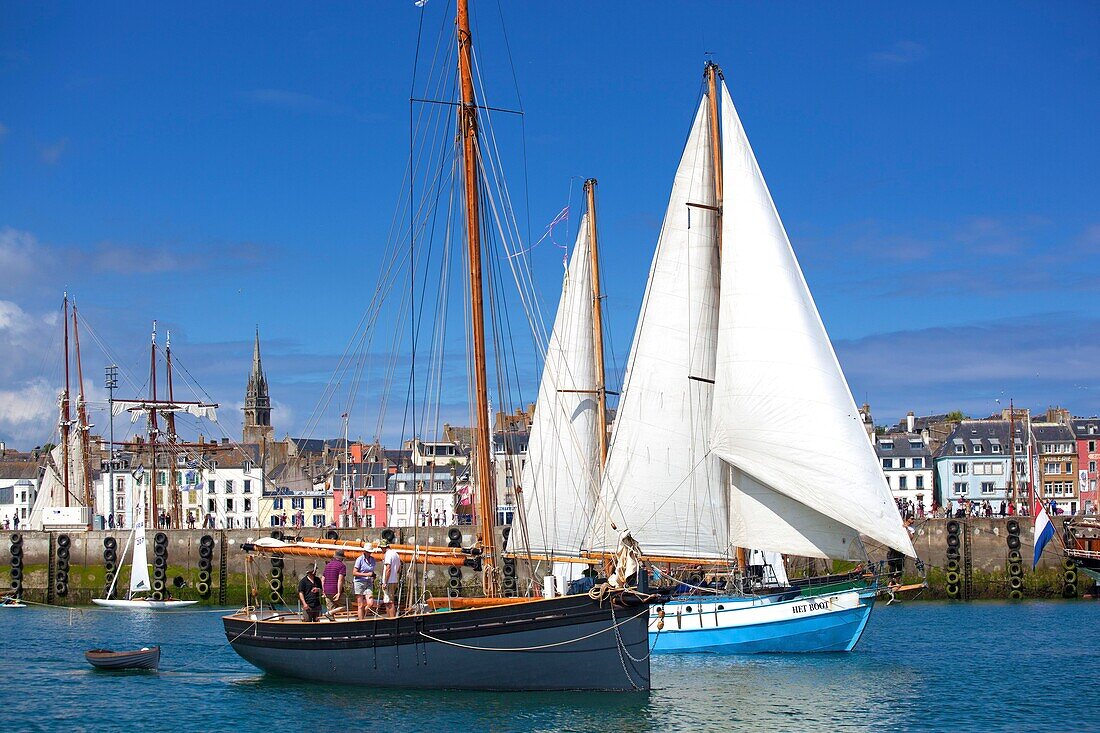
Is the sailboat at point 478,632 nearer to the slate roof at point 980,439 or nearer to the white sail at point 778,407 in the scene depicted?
the white sail at point 778,407

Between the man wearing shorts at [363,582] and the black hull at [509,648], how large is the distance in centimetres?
53

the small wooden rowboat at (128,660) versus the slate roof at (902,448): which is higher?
the slate roof at (902,448)

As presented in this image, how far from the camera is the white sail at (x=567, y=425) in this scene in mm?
50531

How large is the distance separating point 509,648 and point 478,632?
2.65ft

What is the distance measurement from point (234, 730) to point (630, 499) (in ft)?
57.5

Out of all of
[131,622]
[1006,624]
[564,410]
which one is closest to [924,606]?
[1006,624]

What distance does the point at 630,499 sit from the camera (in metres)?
43.9

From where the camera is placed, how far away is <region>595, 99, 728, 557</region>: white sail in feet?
143

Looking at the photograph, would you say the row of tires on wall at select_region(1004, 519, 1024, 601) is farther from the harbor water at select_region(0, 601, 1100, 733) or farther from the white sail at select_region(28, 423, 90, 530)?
the white sail at select_region(28, 423, 90, 530)

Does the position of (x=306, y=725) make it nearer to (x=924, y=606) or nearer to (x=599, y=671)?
(x=599, y=671)

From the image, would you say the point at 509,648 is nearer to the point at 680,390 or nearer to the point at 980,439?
the point at 680,390

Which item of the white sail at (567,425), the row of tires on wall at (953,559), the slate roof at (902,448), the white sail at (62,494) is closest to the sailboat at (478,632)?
the white sail at (567,425)

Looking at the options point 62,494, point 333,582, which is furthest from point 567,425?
point 62,494

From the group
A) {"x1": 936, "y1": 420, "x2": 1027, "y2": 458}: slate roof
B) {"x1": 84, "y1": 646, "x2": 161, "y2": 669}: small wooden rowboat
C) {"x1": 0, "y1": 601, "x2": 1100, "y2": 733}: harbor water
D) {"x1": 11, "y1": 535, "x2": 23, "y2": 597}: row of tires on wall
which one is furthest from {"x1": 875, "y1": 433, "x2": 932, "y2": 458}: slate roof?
{"x1": 84, "y1": 646, "x2": 161, "y2": 669}: small wooden rowboat
